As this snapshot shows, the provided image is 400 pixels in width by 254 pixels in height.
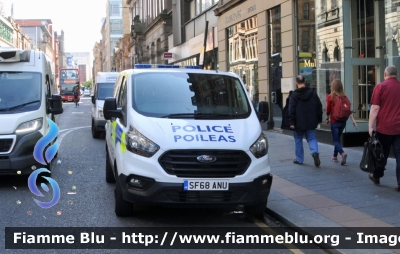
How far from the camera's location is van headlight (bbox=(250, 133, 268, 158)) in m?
6.68

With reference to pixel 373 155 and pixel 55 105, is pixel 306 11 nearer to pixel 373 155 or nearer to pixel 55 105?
pixel 373 155

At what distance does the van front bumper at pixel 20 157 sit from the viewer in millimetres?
9016

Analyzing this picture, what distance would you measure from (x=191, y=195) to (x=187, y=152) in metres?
0.49

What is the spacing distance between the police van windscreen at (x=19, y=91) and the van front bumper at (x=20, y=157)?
587mm

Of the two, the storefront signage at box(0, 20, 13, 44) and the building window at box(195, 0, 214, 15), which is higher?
the storefront signage at box(0, 20, 13, 44)

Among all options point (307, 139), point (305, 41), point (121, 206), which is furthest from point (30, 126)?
point (305, 41)

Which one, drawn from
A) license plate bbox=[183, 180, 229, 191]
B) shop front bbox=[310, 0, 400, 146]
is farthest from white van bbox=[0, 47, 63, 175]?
shop front bbox=[310, 0, 400, 146]

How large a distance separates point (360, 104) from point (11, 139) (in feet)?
27.8

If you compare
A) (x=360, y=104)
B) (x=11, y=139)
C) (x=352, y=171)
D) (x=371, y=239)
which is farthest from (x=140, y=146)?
(x=360, y=104)

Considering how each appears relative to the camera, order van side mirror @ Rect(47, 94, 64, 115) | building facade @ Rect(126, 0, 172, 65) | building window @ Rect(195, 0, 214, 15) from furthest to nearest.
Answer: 1. building facade @ Rect(126, 0, 172, 65)
2. building window @ Rect(195, 0, 214, 15)
3. van side mirror @ Rect(47, 94, 64, 115)

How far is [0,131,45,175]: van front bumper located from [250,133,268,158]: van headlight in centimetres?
425

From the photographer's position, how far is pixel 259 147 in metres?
6.78

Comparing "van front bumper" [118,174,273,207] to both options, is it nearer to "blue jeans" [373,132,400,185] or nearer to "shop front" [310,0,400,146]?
"blue jeans" [373,132,400,185]

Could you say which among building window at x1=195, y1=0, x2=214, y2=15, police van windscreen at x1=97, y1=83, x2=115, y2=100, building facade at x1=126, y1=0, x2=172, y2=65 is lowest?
police van windscreen at x1=97, y1=83, x2=115, y2=100
